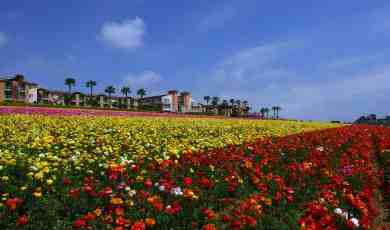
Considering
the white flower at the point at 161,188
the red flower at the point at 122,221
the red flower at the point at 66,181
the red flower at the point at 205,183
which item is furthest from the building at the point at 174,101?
the red flower at the point at 122,221

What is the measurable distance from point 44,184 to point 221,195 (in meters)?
3.02

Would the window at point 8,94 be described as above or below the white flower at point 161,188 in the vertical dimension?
above

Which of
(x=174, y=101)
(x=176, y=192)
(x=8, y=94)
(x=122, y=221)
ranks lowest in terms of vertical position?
(x=122, y=221)

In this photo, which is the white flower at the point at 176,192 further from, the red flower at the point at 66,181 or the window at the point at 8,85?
the window at the point at 8,85

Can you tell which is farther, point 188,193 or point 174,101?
point 174,101

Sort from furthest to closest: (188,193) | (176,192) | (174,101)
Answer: (174,101) < (176,192) < (188,193)

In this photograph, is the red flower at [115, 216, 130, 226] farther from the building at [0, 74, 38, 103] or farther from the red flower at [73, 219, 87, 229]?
the building at [0, 74, 38, 103]

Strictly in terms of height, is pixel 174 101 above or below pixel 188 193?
above

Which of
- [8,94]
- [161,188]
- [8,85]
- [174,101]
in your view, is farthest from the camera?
[174,101]

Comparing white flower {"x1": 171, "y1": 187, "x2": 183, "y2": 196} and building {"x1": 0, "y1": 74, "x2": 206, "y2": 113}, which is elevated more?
building {"x1": 0, "y1": 74, "x2": 206, "y2": 113}

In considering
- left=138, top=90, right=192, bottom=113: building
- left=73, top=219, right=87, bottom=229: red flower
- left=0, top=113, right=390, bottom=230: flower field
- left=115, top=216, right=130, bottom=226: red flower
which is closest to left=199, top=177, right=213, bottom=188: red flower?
left=0, top=113, right=390, bottom=230: flower field

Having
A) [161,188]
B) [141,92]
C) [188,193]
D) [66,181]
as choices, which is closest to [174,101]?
Result: [141,92]

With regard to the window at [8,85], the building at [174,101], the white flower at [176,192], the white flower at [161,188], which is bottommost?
the white flower at [176,192]

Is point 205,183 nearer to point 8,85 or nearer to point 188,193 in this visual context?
point 188,193
